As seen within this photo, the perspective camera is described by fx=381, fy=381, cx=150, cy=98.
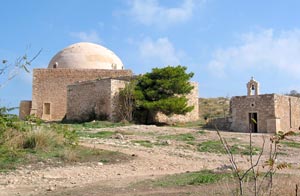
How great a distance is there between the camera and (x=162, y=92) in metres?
22.2

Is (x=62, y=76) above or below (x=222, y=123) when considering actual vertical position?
above

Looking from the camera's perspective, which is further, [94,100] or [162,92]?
[94,100]

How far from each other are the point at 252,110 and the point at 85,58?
1583 centimetres

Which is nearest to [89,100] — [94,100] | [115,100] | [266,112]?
[94,100]

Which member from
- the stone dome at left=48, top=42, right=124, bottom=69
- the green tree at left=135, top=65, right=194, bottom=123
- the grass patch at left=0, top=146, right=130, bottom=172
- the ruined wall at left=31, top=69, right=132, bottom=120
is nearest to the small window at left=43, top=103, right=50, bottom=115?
the ruined wall at left=31, top=69, right=132, bottom=120

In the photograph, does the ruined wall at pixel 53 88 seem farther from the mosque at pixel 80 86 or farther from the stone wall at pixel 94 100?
the stone wall at pixel 94 100

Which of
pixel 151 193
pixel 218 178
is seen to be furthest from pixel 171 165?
pixel 151 193

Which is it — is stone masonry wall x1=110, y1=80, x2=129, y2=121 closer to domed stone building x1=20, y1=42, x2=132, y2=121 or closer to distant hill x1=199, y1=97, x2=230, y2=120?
domed stone building x1=20, y1=42, x2=132, y2=121

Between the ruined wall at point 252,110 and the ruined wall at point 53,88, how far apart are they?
11122 millimetres

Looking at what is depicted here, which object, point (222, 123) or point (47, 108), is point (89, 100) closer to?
point (47, 108)

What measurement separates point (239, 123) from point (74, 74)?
46.7 ft

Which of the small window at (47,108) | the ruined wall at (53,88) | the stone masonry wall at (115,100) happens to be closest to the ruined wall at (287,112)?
the stone masonry wall at (115,100)

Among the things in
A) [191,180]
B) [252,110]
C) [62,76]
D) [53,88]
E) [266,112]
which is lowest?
[191,180]

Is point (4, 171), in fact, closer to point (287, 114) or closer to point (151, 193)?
point (151, 193)
